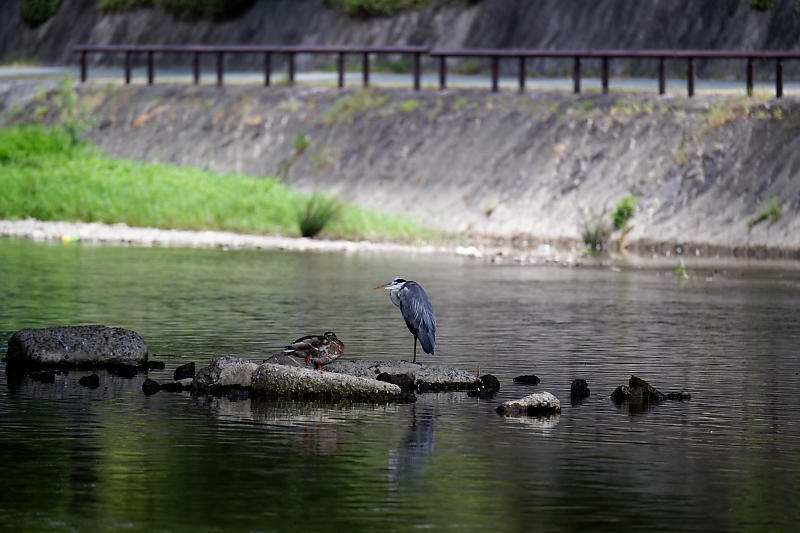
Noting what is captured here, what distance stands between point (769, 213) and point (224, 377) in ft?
76.1

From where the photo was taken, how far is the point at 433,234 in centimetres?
4159

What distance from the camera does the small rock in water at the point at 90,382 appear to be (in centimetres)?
1703

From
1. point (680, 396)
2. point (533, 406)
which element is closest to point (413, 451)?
point (533, 406)

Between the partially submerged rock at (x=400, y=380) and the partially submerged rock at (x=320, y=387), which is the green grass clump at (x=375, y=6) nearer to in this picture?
the partially submerged rock at (x=400, y=380)

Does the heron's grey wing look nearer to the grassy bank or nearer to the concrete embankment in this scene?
the concrete embankment

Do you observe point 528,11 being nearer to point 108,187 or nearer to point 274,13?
point 274,13

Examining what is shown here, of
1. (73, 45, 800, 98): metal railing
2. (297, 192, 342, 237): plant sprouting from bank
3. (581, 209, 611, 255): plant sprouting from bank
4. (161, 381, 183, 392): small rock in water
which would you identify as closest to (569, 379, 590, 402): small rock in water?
(161, 381, 183, 392): small rock in water

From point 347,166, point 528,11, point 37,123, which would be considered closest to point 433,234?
point 347,166

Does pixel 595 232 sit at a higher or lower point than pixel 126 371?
higher

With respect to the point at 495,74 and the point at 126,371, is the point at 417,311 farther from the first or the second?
the point at 495,74

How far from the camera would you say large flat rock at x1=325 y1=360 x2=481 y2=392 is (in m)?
17.1

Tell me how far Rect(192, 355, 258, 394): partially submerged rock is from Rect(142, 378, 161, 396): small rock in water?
14.9 inches

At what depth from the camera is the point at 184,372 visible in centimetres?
1733

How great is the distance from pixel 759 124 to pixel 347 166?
11169 millimetres
